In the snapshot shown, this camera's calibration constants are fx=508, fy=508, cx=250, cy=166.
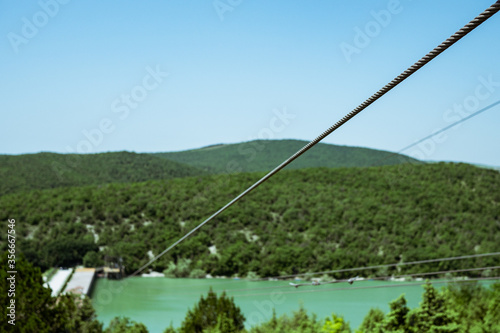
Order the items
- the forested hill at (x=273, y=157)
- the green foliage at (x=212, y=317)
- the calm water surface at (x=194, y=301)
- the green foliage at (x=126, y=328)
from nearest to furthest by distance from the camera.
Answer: the green foliage at (x=126, y=328) < the green foliage at (x=212, y=317) < the calm water surface at (x=194, y=301) < the forested hill at (x=273, y=157)

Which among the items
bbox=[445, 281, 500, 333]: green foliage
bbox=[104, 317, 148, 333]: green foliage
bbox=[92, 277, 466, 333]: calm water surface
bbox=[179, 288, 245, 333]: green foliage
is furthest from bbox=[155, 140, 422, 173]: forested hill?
bbox=[104, 317, 148, 333]: green foliage

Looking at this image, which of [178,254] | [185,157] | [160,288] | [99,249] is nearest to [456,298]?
[160,288]

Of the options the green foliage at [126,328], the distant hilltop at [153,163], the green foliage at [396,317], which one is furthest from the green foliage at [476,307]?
the distant hilltop at [153,163]

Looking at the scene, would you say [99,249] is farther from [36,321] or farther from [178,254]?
[36,321]

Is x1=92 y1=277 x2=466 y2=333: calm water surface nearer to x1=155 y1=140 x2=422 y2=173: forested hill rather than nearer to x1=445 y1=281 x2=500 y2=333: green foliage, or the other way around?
x1=445 y1=281 x2=500 y2=333: green foliage

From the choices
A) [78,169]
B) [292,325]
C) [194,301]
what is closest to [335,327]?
[292,325]

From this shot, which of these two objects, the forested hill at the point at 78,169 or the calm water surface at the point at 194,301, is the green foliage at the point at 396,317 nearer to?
the calm water surface at the point at 194,301
